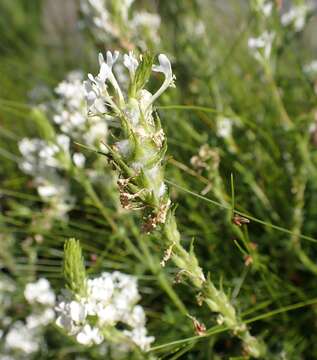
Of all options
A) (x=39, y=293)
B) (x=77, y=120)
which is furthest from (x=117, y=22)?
(x=39, y=293)

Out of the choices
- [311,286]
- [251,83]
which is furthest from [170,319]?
[251,83]

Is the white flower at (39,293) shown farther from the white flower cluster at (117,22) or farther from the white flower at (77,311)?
the white flower cluster at (117,22)

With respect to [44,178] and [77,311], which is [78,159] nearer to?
[44,178]

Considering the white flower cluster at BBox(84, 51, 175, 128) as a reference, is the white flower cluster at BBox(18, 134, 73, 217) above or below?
above

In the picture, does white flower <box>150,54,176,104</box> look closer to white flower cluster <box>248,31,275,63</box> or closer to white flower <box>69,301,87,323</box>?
white flower <box>69,301,87,323</box>

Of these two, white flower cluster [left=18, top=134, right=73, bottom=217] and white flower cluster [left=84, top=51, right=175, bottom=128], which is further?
white flower cluster [left=18, top=134, right=73, bottom=217]

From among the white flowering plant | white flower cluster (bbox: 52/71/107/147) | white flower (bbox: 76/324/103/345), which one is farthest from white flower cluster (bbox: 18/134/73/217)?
white flower (bbox: 76/324/103/345)

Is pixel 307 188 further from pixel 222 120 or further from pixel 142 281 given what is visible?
pixel 142 281
